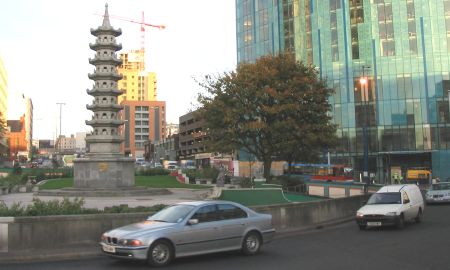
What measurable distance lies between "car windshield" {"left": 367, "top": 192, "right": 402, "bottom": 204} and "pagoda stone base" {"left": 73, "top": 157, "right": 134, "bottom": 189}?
71.5ft

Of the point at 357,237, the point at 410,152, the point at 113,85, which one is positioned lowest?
the point at 357,237

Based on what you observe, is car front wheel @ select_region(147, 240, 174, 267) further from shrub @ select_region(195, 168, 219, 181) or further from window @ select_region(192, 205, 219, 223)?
shrub @ select_region(195, 168, 219, 181)

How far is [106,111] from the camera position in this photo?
131 feet

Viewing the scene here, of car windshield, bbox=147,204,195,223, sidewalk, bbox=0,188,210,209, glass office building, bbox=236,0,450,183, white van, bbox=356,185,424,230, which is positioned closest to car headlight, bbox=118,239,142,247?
car windshield, bbox=147,204,195,223

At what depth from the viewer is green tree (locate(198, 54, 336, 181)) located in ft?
111

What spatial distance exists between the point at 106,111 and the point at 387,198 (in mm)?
25634

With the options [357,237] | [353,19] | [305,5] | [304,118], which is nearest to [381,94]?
[353,19]

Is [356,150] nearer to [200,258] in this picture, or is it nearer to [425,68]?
[425,68]

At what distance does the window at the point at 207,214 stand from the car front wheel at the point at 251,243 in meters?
1.09

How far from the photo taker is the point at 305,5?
78.1 metres

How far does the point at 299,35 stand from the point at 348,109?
14.4 meters

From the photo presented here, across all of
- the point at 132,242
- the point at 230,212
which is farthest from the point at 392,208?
the point at 132,242

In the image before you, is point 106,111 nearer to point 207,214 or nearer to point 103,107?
point 103,107

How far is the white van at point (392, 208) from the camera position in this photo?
A: 18.7 meters
